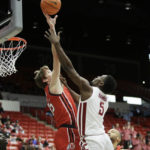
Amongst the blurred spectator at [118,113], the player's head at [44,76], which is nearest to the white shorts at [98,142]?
the player's head at [44,76]

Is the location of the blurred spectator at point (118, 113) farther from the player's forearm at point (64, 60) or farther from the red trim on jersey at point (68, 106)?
the player's forearm at point (64, 60)

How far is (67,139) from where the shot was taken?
392cm

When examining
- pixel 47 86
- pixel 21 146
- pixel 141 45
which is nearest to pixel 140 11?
pixel 141 45

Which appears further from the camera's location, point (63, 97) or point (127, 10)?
point (127, 10)

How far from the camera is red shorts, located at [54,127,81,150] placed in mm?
3923

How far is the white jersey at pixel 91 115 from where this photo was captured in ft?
11.6

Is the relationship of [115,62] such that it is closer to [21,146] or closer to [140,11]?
[140,11]

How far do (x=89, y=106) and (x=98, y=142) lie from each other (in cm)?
36

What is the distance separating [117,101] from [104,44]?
3760mm

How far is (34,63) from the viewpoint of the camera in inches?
854

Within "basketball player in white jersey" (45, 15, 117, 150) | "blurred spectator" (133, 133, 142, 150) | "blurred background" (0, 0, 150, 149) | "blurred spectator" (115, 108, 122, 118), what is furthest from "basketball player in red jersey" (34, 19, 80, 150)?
"blurred spectator" (115, 108, 122, 118)

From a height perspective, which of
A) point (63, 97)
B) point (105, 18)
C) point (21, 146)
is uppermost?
point (105, 18)

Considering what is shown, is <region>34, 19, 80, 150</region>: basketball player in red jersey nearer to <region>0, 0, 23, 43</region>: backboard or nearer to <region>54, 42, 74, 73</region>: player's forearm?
<region>54, 42, 74, 73</region>: player's forearm

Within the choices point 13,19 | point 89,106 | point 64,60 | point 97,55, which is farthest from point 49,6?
point 97,55
